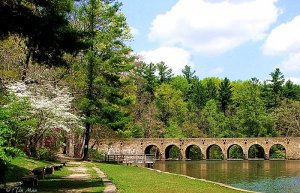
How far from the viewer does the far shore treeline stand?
13.7m

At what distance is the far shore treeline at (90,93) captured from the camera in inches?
538

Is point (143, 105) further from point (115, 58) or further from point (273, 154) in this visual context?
point (115, 58)

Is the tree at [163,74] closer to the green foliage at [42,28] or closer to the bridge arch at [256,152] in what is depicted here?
the bridge arch at [256,152]

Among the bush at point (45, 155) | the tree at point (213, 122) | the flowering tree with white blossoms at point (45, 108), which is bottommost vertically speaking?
the bush at point (45, 155)

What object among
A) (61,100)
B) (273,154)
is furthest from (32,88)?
(273,154)

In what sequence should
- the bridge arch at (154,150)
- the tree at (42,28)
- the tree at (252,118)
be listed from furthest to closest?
the tree at (252,118), the bridge arch at (154,150), the tree at (42,28)

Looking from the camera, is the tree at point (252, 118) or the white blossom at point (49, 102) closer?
the white blossom at point (49, 102)

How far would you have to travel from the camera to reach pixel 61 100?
97.6ft

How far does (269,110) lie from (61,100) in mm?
56998

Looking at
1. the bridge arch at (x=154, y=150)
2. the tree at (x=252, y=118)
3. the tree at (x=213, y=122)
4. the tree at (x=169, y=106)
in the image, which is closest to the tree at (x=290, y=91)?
the tree at (x=252, y=118)

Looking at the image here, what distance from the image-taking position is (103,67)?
3409 centimetres

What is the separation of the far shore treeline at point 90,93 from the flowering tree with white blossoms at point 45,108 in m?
0.06

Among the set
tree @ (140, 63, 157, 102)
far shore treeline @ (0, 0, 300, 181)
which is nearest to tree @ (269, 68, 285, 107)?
far shore treeline @ (0, 0, 300, 181)

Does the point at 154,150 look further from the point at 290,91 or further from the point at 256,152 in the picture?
the point at 290,91
